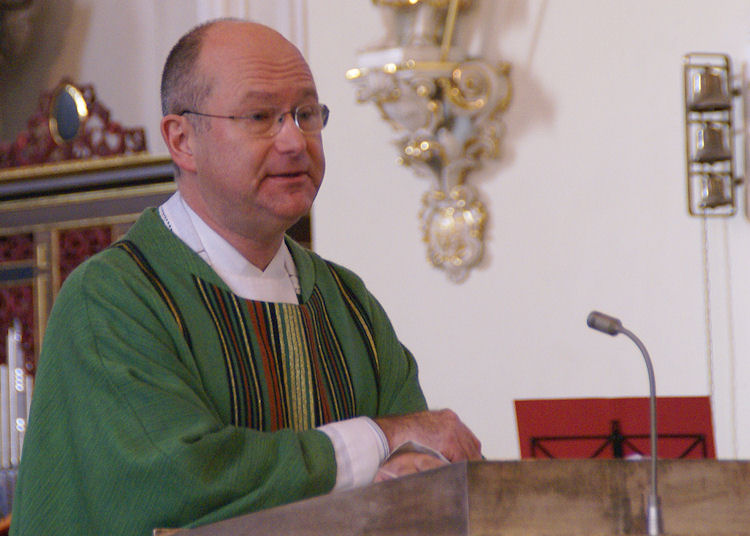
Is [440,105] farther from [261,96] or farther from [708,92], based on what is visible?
[261,96]

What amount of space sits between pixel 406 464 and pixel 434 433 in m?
0.10

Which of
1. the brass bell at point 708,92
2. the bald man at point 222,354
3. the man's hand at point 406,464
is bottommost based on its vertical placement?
the man's hand at point 406,464

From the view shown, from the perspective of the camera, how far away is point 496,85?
5340 mm

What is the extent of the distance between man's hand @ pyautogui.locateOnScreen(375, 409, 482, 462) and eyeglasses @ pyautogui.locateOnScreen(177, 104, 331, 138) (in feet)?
1.95

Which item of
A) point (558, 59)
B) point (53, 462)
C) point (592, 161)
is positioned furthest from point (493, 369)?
point (53, 462)

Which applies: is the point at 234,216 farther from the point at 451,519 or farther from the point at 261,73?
the point at 451,519

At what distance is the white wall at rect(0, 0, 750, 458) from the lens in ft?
16.2

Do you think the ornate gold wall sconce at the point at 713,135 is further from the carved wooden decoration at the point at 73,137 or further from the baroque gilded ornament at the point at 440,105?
the carved wooden decoration at the point at 73,137

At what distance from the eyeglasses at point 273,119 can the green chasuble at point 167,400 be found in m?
0.29

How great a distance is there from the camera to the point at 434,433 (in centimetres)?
230

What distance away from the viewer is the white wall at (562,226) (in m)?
4.93

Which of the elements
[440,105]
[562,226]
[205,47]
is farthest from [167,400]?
[440,105]

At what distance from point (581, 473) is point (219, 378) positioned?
77 cm

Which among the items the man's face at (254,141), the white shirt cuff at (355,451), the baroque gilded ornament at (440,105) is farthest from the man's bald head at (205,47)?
the baroque gilded ornament at (440,105)
